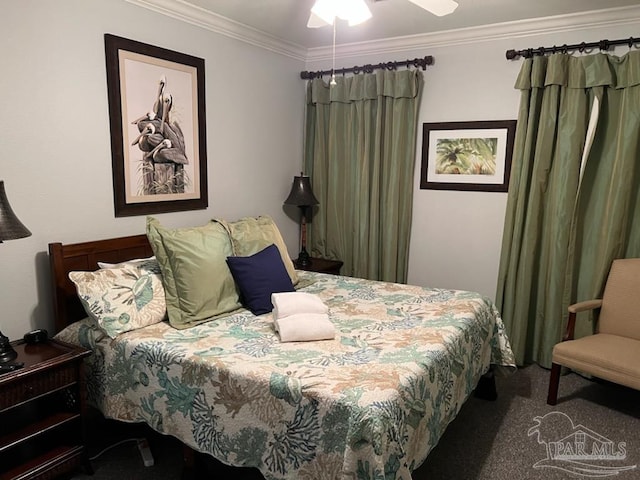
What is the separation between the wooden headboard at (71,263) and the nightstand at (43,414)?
0.82 ft

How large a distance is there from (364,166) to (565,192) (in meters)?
1.56

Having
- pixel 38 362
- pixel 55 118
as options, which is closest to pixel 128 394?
pixel 38 362

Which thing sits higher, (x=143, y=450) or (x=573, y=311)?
(x=573, y=311)

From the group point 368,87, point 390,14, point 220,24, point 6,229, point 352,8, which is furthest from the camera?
point 368,87

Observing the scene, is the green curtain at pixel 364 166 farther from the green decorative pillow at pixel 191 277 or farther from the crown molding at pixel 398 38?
the green decorative pillow at pixel 191 277

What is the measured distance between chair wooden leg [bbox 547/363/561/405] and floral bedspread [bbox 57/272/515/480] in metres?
0.58

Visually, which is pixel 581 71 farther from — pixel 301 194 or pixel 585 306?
pixel 301 194

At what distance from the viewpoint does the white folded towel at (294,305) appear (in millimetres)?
2301

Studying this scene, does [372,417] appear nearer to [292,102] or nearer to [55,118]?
[55,118]

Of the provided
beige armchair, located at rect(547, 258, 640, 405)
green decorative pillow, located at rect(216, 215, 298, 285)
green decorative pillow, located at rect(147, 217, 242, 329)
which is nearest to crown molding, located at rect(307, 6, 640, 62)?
beige armchair, located at rect(547, 258, 640, 405)

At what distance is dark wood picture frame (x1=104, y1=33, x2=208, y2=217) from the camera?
270 cm

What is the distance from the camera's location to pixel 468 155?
3.60 m

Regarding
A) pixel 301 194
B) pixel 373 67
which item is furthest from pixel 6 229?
pixel 373 67

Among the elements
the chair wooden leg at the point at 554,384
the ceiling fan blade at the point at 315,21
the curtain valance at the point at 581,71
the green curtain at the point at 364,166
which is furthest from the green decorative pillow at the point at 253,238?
the curtain valance at the point at 581,71
